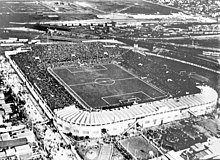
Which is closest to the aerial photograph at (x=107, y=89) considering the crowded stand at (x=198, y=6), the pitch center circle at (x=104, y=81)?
the pitch center circle at (x=104, y=81)

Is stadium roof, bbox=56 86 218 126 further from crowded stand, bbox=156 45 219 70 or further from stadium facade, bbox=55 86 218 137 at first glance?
crowded stand, bbox=156 45 219 70

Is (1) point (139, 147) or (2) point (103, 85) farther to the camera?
(2) point (103, 85)

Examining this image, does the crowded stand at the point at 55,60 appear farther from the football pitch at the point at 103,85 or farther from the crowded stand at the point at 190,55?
the crowded stand at the point at 190,55

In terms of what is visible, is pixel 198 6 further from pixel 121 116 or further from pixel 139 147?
pixel 139 147

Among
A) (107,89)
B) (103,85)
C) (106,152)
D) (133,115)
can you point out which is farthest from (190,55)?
(106,152)

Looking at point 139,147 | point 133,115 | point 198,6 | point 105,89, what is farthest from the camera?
point 198,6

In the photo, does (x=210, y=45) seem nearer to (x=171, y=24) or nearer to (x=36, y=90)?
(x=171, y=24)
